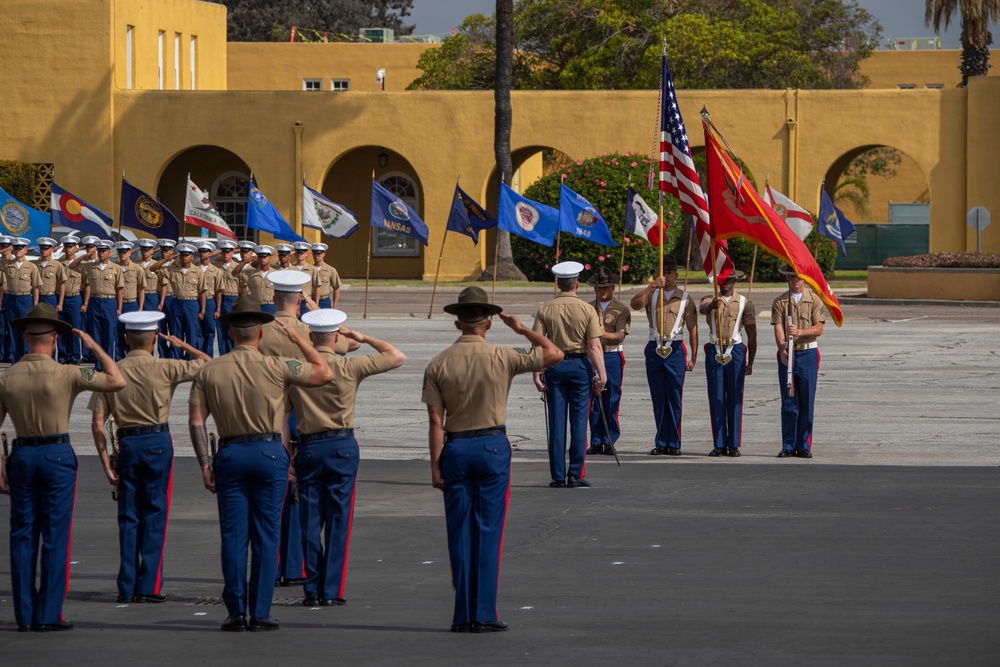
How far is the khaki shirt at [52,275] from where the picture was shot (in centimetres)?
2347

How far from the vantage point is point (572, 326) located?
12844 mm

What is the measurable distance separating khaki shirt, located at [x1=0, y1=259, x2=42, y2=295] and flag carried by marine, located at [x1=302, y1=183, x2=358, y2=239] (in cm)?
805

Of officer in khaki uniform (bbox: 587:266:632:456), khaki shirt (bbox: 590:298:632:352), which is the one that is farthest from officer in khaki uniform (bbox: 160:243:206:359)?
khaki shirt (bbox: 590:298:632:352)

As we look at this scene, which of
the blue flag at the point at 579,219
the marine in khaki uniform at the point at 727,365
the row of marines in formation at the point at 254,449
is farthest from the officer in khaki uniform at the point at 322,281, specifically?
the row of marines in formation at the point at 254,449

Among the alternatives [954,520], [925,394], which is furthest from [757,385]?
[954,520]

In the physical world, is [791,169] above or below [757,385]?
above

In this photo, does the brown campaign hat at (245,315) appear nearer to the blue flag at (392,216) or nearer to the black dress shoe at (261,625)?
the black dress shoe at (261,625)

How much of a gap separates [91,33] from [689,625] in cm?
3996

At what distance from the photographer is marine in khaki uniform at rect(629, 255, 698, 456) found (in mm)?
14508

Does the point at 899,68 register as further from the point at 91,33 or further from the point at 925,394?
the point at 925,394

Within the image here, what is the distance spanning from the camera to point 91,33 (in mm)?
44875

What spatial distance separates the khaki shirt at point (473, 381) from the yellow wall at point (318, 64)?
4946cm

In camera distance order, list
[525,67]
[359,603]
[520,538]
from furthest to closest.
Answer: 1. [525,67]
2. [520,538]
3. [359,603]

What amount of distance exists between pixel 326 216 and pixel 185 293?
24.3 feet
